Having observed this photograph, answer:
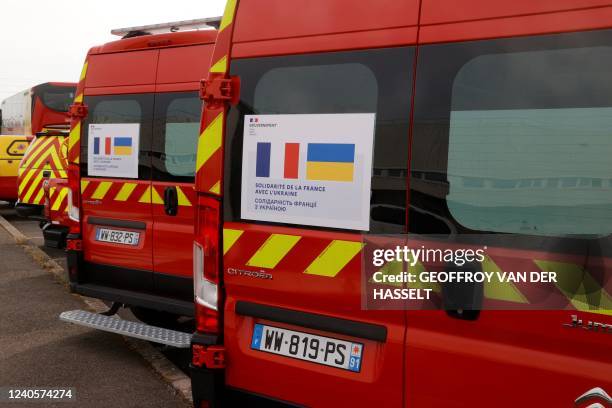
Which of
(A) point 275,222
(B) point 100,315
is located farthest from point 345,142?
(B) point 100,315

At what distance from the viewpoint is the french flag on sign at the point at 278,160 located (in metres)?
2.58

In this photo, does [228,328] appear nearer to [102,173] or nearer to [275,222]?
[275,222]

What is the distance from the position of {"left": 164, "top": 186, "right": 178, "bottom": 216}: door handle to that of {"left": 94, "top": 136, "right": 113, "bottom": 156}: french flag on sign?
0.86 meters

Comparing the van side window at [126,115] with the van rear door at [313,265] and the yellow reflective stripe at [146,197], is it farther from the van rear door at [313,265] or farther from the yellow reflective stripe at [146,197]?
the van rear door at [313,265]

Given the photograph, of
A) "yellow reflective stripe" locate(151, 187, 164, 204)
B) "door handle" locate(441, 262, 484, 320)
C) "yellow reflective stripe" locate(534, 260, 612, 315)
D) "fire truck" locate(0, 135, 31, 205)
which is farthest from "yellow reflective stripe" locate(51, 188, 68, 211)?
"yellow reflective stripe" locate(534, 260, 612, 315)

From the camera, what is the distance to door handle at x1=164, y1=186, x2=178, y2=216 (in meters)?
4.89

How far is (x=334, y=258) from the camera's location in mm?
2473

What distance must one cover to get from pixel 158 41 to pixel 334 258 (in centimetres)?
328

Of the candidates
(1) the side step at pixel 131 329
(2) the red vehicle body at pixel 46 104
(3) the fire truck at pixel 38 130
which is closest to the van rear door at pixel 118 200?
(1) the side step at pixel 131 329

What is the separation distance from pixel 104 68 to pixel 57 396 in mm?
2792

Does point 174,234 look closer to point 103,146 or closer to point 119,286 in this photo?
point 119,286

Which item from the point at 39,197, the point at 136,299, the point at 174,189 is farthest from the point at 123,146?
the point at 39,197

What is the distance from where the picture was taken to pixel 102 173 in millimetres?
5395

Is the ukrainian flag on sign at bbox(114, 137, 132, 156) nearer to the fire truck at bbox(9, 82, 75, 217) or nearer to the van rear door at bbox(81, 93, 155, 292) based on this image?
the van rear door at bbox(81, 93, 155, 292)
